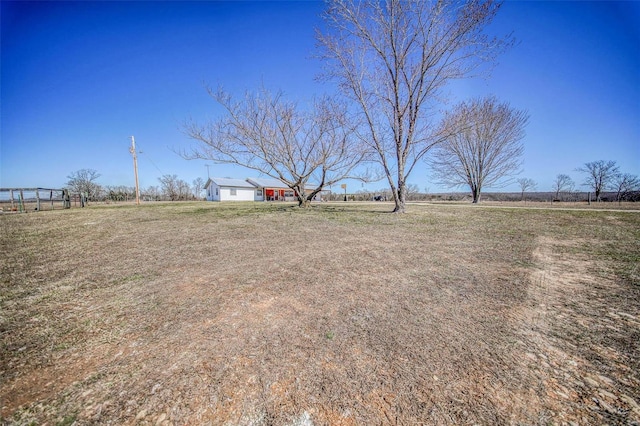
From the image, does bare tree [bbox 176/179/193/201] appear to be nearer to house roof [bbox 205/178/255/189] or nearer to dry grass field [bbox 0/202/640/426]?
house roof [bbox 205/178/255/189]

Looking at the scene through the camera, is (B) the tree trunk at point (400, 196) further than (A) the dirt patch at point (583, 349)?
Yes

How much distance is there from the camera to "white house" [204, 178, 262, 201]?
36.2 meters

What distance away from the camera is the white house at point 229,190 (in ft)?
119

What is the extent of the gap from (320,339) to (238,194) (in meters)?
38.5

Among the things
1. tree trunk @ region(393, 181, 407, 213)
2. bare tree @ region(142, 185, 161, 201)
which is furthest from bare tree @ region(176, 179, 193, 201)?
tree trunk @ region(393, 181, 407, 213)

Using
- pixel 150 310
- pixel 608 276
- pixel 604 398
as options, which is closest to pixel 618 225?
pixel 608 276

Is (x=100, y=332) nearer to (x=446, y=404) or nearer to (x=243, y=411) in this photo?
(x=243, y=411)

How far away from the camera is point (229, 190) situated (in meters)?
37.0

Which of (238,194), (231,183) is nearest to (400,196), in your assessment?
(238,194)

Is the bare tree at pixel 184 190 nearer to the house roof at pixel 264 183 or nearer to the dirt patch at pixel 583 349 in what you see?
the house roof at pixel 264 183

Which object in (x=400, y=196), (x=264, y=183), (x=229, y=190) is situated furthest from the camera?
(x=264, y=183)

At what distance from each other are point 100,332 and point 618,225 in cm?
1182

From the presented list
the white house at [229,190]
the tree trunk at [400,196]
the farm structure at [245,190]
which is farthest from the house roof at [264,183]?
the tree trunk at [400,196]

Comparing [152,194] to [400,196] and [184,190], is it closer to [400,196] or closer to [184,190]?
[184,190]
